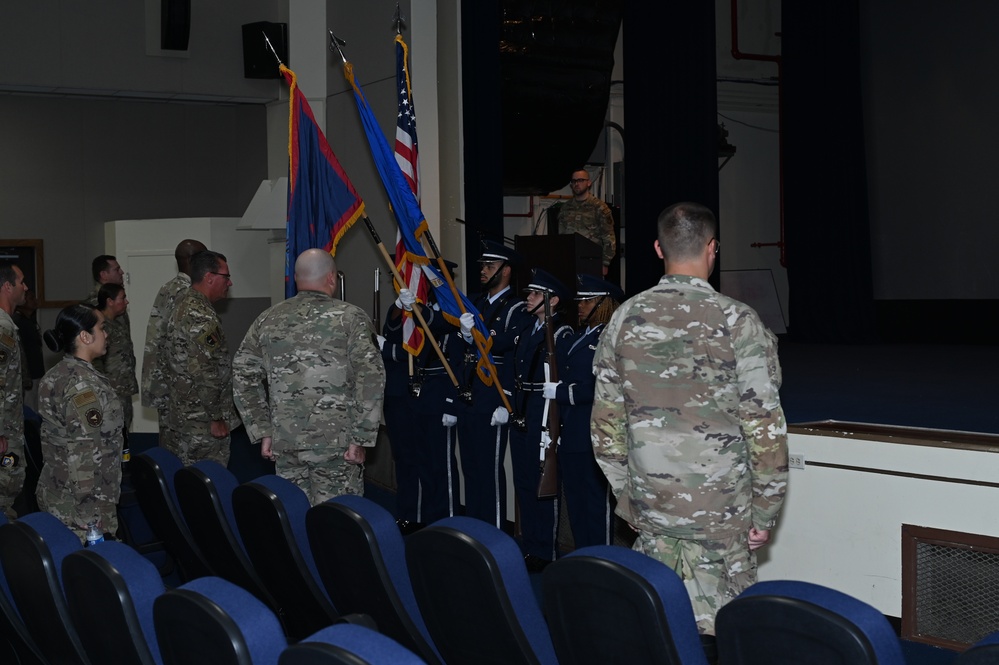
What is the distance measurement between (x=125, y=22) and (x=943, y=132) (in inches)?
284

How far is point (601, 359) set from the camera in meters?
2.69

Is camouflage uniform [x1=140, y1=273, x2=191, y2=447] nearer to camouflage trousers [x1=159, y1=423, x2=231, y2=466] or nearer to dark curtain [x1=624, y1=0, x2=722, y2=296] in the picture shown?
camouflage trousers [x1=159, y1=423, x2=231, y2=466]

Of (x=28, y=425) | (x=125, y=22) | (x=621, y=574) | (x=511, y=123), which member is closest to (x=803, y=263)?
(x=511, y=123)

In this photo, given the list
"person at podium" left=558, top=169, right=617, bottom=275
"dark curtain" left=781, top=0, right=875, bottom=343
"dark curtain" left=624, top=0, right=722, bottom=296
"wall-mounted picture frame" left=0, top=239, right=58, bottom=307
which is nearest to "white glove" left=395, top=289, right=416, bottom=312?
"person at podium" left=558, top=169, right=617, bottom=275

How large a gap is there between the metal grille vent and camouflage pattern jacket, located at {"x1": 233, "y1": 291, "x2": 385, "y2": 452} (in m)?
1.87

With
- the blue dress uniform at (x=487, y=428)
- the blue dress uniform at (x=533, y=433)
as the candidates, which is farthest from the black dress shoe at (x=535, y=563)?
the blue dress uniform at (x=487, y=428)

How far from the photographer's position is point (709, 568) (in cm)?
255

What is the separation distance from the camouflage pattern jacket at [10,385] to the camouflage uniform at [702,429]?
8.93 ft

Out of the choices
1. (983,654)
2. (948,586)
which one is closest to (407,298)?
(948,586)

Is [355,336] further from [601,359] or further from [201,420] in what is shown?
[201,420]

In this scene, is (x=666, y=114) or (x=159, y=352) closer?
(x=159, y=352)

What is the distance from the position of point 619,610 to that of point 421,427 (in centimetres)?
354

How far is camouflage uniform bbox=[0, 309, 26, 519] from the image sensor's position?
4.12 metres

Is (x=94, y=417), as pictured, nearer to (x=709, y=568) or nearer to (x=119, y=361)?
(x=709, y=568)
